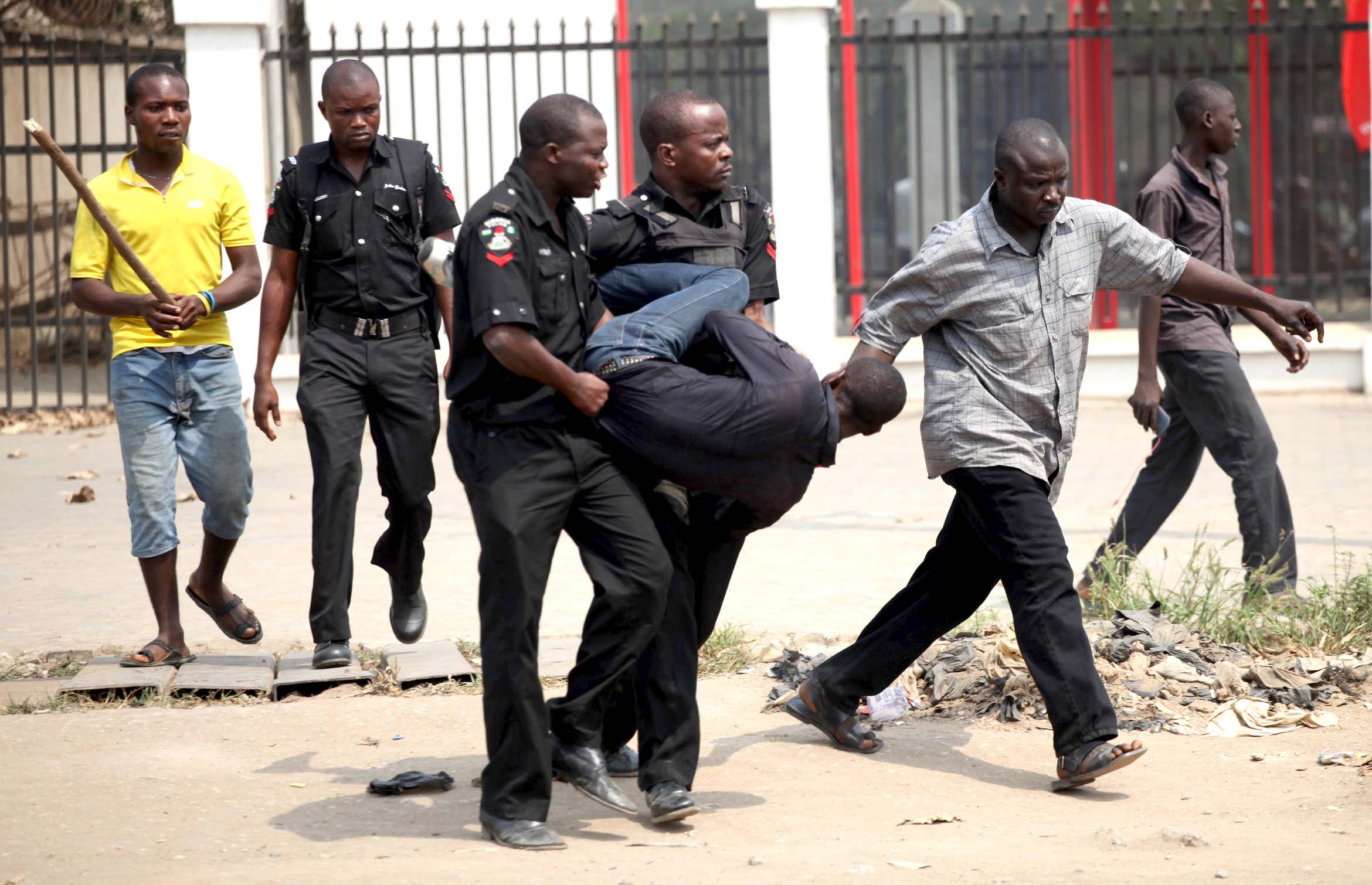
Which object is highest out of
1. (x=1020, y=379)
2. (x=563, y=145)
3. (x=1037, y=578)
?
(x=563, y=145)

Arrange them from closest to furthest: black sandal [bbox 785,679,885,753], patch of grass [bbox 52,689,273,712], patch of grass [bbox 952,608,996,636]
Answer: black sandal [bbox 785,679,885,753], patch of grass [bbox 52,689,273,712], patch of grass [bbox 952,608,996,636]

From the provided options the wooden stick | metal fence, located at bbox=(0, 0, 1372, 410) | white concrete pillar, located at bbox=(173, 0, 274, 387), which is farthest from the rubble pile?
white concrete pillar, located at bbox=(173, 0, 274, 387)

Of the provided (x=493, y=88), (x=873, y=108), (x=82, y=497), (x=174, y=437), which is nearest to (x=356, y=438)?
(x=174, y=437)

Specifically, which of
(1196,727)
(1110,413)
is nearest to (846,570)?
(1196,727)

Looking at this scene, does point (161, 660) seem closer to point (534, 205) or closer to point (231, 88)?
point (534, 205)

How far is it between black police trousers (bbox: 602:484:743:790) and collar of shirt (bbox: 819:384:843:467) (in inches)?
16.1

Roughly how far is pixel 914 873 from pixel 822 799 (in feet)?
2.15

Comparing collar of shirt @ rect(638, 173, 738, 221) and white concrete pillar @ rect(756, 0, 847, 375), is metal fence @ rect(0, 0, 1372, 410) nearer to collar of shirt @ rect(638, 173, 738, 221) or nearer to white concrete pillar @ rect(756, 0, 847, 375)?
white concrete pillar @ rect(756, 0, 847, 375)

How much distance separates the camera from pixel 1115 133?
14078mm

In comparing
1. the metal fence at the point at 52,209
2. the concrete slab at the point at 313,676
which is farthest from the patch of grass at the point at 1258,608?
the metal fence at the point at 52,209

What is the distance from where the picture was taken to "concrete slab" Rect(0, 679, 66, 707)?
4.91m

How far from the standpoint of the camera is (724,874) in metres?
3.43

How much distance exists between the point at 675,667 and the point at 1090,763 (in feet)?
3.48

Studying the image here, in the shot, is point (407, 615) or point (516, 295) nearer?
point (516, 295)
